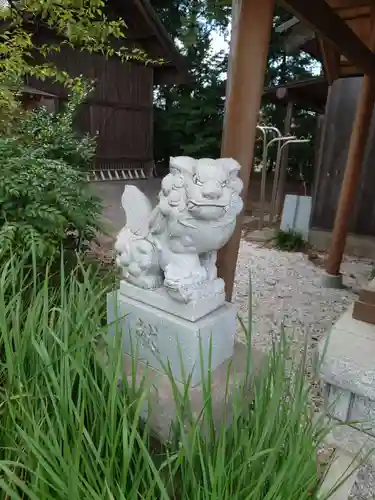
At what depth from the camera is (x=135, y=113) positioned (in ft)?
26.8

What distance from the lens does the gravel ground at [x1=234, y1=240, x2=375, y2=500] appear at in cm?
279

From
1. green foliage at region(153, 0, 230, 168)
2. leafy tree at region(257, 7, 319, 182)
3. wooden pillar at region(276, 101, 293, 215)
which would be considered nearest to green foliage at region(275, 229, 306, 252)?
wooden pillar at region(276, 101, 293, 215)

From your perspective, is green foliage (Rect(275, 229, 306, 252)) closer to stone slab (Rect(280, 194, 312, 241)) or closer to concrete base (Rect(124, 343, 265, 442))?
stone slab (Rect(280, 194, 312, 241))

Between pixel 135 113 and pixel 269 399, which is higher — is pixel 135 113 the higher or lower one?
the higher one

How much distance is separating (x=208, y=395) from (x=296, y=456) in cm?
25

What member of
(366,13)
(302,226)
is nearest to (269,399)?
Answer: (366,13)

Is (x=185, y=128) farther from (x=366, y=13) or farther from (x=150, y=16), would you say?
(x=366, y=13)

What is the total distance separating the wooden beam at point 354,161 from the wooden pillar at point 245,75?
214cm

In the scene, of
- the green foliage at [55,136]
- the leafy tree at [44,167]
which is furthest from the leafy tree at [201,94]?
the leafy tree at [44,167]

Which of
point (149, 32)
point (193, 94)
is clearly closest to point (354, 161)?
point (149, 32)

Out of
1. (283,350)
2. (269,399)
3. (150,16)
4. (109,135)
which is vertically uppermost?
(150,16)

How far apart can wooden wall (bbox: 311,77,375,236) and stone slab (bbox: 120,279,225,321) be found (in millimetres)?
4148

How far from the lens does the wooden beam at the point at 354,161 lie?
3213 millimetres

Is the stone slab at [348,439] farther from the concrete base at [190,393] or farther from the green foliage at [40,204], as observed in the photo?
the green foliage at [40,204]
